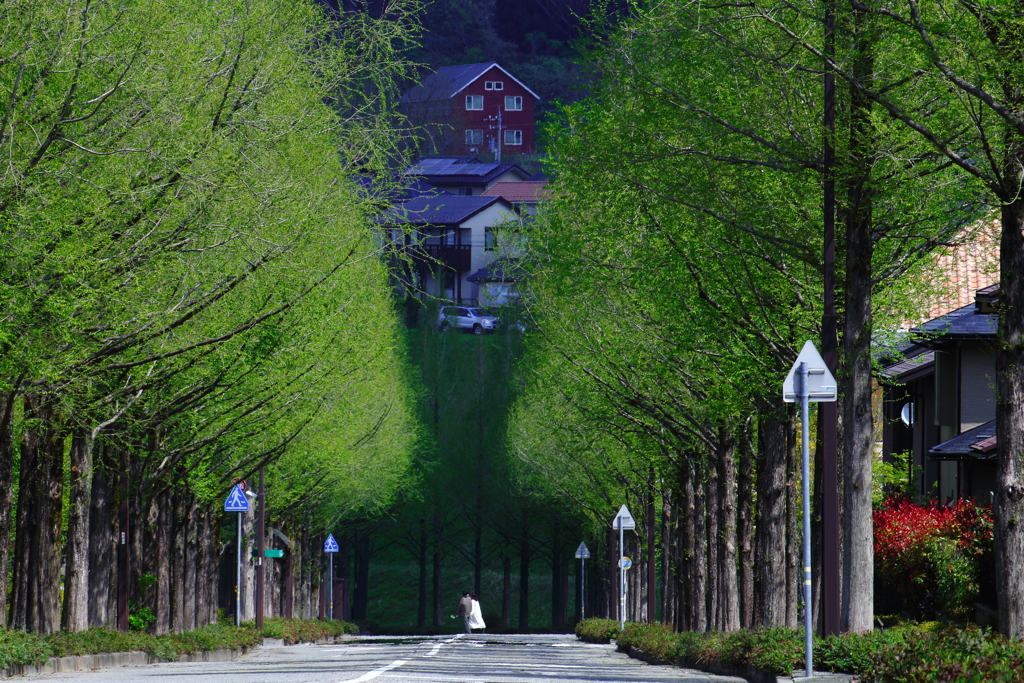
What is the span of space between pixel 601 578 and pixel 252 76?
161 ft

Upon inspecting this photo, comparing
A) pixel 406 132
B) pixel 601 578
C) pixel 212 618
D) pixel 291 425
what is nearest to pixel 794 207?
pixel 406 132

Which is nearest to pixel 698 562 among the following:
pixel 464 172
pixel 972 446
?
pixel 972 446

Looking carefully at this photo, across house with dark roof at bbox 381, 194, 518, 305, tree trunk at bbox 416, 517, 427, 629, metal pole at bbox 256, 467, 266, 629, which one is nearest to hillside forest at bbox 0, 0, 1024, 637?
metal pole at bbox 256, 467, 266, 629

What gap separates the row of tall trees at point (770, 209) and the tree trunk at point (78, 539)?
26.5 feet

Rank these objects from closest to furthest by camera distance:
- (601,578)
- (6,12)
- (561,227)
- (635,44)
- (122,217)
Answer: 1. (6,12)
2. (122,217)
3. (635,44)
4. (561,227)
5. (601,578)

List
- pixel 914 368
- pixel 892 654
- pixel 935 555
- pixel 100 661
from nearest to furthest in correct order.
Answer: pixel 892 654, pixel 100 661, pixel 935 555, pixel 914 368

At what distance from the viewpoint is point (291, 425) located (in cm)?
2767

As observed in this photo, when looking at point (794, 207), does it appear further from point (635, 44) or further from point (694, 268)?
point (635, 44)

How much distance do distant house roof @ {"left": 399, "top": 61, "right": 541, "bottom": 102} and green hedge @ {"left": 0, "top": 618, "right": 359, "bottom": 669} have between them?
81.8 meters

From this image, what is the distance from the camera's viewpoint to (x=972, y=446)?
2602 centimetres

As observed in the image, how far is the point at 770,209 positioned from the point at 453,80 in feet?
329

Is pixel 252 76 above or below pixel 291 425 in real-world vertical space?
above

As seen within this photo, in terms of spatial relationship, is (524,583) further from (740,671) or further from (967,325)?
(740,671)

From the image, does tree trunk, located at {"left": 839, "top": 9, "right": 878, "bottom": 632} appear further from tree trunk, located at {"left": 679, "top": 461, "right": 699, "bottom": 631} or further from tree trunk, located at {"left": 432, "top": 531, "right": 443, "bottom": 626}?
tree trunk, located at {"left": 432, "top": 531, "right": 443, "bottom": 626}
